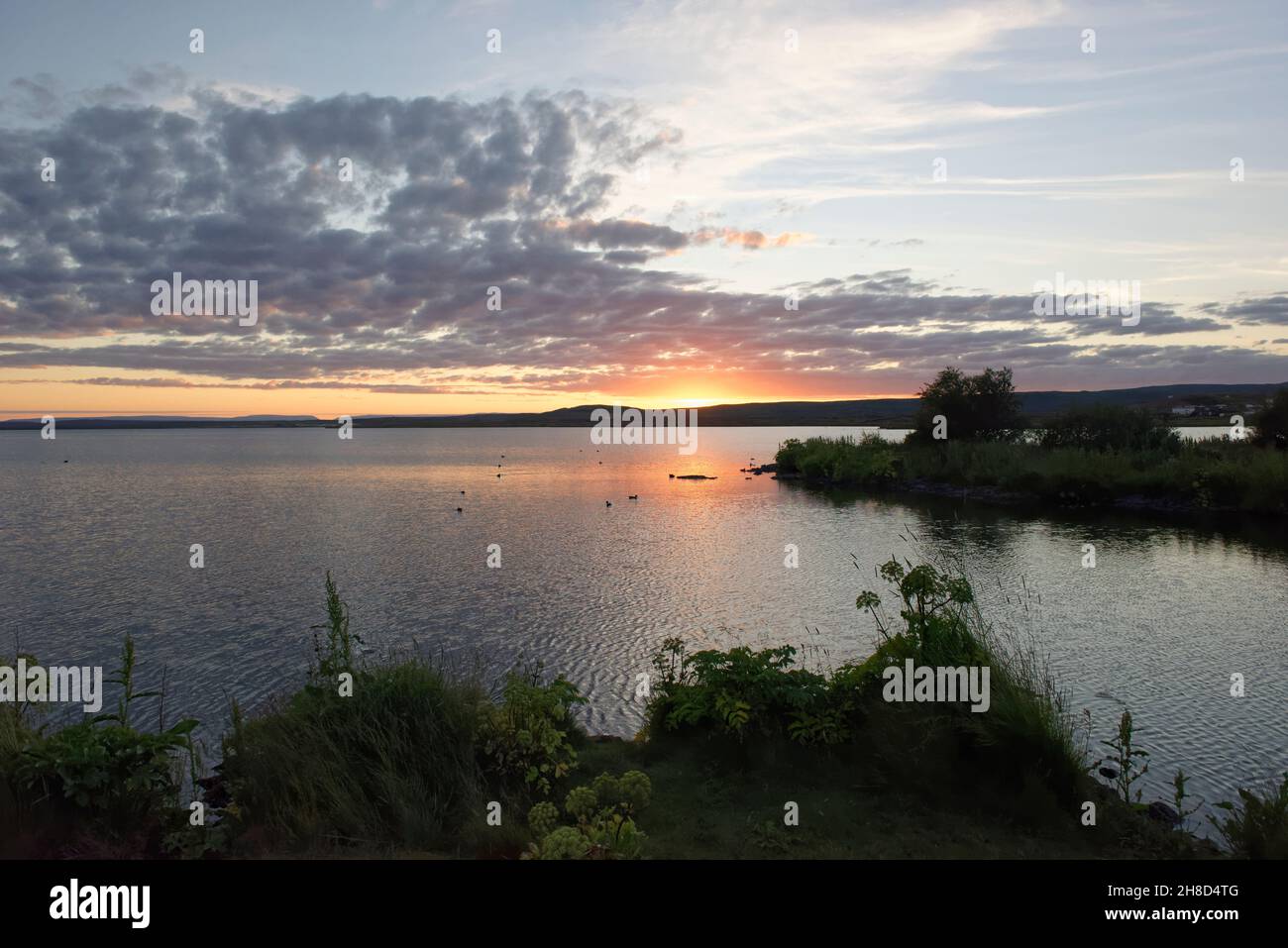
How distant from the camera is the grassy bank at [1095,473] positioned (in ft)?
111

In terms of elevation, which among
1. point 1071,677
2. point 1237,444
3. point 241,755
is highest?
point 1237,444

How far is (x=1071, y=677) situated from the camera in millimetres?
13328

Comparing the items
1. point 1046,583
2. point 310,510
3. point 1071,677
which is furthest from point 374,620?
point 310,510

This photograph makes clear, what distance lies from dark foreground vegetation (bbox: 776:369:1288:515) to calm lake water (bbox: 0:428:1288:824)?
13.4 ft

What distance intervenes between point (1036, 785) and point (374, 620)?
15217 mm

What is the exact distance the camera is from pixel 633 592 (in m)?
21.9

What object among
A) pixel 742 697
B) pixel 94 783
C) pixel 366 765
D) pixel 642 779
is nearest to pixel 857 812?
pixel 742 697

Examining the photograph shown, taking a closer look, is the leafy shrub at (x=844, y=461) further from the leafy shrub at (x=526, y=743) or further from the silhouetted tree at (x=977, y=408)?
the leafy shrub at (x=526, y=743)

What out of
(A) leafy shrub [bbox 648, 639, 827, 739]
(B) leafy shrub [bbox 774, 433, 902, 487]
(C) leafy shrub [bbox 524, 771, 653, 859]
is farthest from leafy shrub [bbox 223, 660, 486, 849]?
(B) leafy shrub [bbox 774, 433, 902, 487]

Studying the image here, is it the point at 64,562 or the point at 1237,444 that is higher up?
the point at 1237,444

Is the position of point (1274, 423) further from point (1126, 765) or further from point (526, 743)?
point (526, 743)
